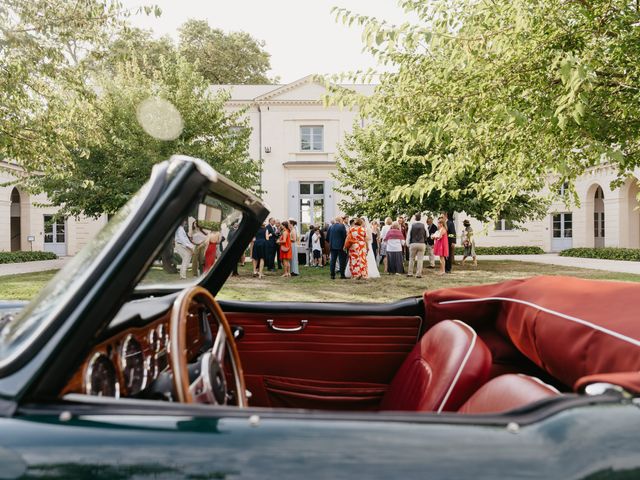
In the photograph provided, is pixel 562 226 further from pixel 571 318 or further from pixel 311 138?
pixel 571 318

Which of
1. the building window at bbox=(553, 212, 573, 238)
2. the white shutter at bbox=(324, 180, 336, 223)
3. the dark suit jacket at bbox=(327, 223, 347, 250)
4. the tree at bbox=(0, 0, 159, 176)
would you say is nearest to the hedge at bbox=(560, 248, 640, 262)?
the building window at bbox=(553, 212, 573, 238)

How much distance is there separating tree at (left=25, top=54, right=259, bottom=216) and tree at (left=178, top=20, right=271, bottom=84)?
21.8 metres

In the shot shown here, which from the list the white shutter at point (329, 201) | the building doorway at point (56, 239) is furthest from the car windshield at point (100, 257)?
the building doorway at point (56, 239)

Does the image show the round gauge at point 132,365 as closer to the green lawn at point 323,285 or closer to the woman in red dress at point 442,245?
the green lawn at point 323,285

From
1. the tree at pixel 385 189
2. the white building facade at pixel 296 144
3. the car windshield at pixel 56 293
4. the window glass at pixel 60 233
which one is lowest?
→ the car windshield at pixel 56 293

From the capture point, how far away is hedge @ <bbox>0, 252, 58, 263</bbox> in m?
26.9

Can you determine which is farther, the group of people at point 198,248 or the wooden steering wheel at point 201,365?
the group of people at point 198,248

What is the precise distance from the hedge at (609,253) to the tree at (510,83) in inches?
743

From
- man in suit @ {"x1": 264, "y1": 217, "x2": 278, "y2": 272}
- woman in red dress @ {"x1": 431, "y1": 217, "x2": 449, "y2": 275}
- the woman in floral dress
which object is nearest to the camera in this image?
the woman in floral dress

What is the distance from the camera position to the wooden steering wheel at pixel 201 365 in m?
1.49

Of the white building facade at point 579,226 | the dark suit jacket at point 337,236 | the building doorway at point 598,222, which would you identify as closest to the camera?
the dark suit jacket at point 337,236

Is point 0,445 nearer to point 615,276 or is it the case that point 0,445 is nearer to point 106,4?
point 106,4

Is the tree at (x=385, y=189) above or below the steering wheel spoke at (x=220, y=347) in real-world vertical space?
above

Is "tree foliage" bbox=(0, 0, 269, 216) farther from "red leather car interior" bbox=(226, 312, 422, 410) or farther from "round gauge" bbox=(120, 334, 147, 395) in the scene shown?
"round gauge" bbox=(120, 334, 147, 395)
